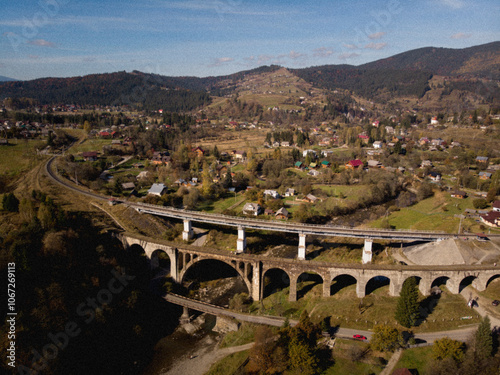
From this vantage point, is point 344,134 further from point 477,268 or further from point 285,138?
point 477,268

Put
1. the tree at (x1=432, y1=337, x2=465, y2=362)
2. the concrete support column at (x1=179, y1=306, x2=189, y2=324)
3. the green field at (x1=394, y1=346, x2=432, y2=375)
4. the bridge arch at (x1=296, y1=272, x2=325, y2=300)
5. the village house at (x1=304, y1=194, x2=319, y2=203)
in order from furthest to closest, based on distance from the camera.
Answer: the village house at (x1=304, y1=194, x2=319, y2=203) → the bridge arch at (x1=296, y1=272, x2=325, y2=300) → the concrete support column at (x1=179, y1=306, x2=189, y2=324) → the green field at (x1=394, y1=346, x2=432, y2=375) → the tree at (x1=432, y1=337, x2=465, y2=362)

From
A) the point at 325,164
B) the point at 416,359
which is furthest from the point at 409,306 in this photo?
the point at 325,164

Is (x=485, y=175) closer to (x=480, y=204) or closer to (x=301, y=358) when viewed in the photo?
(x=480, y=204)

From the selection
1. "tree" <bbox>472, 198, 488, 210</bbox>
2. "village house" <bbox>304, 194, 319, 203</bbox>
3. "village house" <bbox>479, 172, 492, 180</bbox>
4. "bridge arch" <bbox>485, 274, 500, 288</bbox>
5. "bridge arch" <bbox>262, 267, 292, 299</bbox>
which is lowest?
"bridge arch" <bbox>262, 267, 292, 299</bbox>

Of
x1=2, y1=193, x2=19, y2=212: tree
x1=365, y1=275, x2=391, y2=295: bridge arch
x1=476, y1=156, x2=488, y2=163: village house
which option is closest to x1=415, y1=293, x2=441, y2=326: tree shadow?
x1=365, y1=275, x2=391, y2=295: bridge arch

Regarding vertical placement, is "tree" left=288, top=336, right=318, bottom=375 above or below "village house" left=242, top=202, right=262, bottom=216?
below

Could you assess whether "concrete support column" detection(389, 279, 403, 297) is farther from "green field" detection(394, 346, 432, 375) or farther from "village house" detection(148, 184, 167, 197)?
"village house" detection(148, 184, 167, 197)

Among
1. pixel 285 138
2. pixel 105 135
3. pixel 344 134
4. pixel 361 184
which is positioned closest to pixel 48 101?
pixel 105 135
